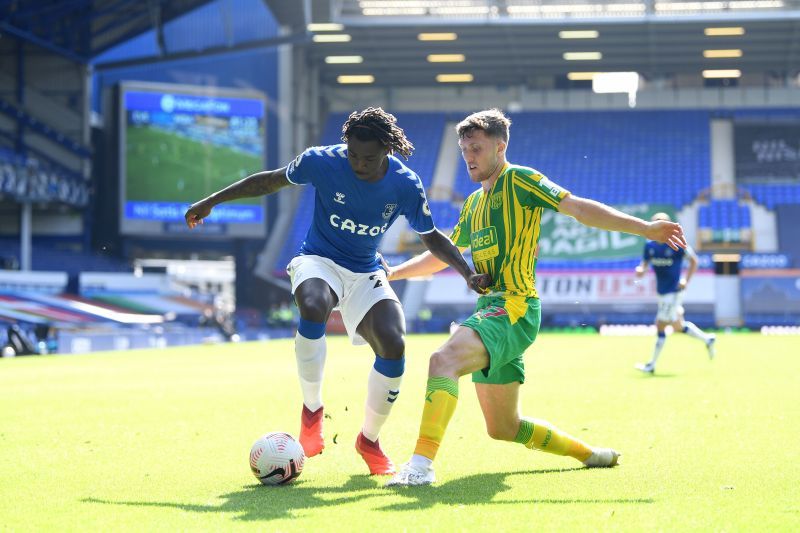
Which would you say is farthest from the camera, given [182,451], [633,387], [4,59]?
[4,59]

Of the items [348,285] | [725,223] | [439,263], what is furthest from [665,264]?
[725,223]

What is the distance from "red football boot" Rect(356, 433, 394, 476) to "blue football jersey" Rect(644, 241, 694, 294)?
10.9 meters

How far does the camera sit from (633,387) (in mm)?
13867

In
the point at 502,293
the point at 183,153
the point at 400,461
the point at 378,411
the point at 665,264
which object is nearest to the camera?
the point at 502,293

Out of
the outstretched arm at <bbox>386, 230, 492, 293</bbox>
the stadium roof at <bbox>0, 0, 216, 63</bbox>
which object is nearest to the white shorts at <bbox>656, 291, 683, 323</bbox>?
the outstretched arm at <bbox>386, 230, 492, 293</bbox>

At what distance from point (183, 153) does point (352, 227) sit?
3386cm

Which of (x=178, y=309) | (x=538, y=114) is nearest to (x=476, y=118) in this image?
(x=178, y=309)

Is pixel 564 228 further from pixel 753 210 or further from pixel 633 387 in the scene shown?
pixel 633 387

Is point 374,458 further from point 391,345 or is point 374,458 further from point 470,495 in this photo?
point 470,495

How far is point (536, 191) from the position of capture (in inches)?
251

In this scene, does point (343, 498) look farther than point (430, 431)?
No

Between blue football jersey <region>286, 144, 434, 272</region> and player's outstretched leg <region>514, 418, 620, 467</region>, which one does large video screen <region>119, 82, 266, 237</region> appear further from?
player's outstretched leg <region>514, 418, 620, 467</region>

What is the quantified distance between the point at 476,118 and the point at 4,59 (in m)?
37.1

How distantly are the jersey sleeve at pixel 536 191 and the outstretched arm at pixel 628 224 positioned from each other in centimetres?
23
